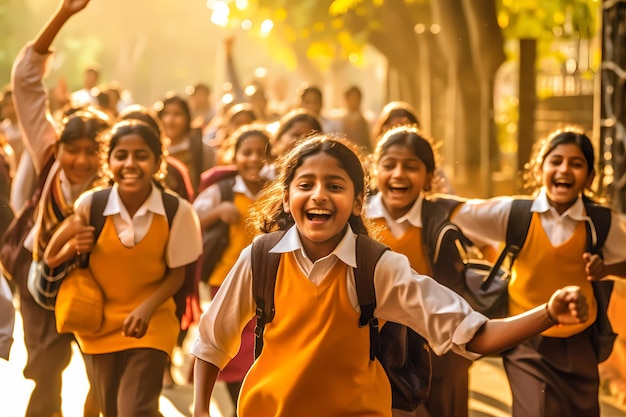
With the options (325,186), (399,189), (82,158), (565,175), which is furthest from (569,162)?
(325,186)

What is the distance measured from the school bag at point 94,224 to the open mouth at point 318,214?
1979 mm

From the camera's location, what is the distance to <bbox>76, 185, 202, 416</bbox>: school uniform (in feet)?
22.6

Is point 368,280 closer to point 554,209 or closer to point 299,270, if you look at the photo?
point 299,270

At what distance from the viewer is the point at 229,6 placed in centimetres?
3139

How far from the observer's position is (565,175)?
7.28m

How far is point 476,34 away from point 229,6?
42.0 feet

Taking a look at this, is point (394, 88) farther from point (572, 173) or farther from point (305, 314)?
point (305, 314)

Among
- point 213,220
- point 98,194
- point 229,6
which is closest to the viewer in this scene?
point 98,194

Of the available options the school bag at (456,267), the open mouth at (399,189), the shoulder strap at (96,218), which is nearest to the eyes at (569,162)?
the school bag at (456,267)

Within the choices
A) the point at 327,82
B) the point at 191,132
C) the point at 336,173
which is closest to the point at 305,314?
the point at 336,173

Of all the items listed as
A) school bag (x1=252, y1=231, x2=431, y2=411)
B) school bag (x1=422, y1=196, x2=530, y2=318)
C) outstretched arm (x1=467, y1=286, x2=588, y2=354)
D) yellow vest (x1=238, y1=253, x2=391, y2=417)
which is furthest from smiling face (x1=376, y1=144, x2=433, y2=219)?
outstretched arm (x1=467, y1=286, x2=588, y2=354)

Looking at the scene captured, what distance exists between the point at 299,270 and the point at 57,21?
280 cm

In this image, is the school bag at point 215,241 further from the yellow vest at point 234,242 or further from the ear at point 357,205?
the ear at point 357,205

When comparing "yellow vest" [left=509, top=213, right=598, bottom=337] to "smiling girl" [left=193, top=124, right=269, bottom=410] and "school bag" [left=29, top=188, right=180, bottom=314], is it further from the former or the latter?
"smiling girl" [left=193, top=124, right=269, bottom=410]
